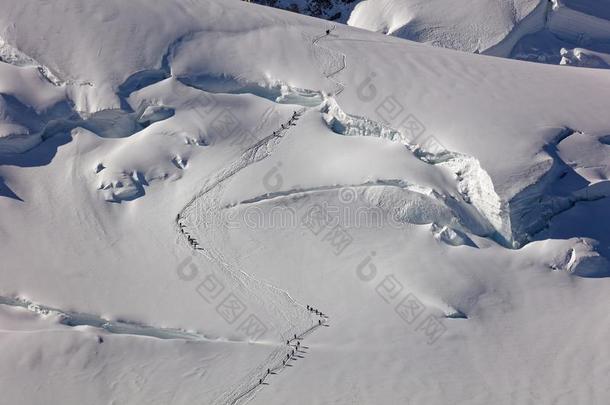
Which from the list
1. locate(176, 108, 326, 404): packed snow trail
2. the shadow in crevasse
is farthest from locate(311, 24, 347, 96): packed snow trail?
the shadow in crevasse

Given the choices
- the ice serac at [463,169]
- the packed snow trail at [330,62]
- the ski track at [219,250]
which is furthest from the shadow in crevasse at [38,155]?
the packed snow trail at [330,62]

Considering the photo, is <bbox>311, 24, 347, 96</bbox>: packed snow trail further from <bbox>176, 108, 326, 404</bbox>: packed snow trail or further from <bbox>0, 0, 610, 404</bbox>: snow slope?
<bbox>176, 108, 326, 404</bbox>: packed snow trail

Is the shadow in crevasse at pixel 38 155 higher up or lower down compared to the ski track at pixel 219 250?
higher up

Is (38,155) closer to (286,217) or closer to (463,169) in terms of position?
(286,217)

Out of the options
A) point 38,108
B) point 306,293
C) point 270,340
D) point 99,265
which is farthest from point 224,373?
point 38,108

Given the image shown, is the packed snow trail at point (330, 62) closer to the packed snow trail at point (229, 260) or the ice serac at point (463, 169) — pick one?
the ice serac at point (463, 169)

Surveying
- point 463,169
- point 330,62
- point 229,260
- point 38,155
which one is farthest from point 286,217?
point 38,155

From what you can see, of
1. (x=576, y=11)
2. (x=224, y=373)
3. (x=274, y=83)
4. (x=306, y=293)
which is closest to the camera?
(x=224, y=373)

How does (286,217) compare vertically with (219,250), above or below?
above

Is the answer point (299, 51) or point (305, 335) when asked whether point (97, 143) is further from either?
point (305, 335)
